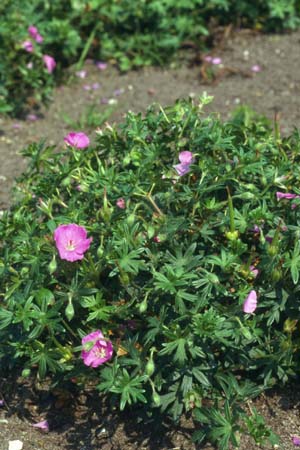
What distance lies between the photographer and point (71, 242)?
2.59m

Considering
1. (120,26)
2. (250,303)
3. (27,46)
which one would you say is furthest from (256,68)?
(250,303)

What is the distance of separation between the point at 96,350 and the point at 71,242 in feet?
1.09

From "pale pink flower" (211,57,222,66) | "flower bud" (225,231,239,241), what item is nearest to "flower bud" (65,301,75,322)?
"flower bud" (225,231,239,241)

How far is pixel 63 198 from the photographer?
121 inches

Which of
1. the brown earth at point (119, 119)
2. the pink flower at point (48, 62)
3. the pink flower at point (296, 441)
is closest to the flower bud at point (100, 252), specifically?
the brown earth at point (119, 119)

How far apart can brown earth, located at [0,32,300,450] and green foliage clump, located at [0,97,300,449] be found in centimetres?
13

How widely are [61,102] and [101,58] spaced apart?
49 cm

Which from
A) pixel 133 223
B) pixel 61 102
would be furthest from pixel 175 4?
pixel 133 223

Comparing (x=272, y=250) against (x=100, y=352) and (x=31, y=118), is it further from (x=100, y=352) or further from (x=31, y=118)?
(x=31, y=118)

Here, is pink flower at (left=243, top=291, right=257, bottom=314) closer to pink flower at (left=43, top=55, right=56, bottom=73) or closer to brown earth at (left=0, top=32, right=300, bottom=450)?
brown earth at (left=0, top=32, right=300, bottom=450)

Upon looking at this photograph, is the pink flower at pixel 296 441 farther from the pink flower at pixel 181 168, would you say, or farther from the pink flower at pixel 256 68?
the pink flower at pixel 256 68

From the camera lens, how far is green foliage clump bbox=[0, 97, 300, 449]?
8.39ft

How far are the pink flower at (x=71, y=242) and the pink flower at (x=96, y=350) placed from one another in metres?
0.24

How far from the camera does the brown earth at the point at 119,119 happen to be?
284cm
